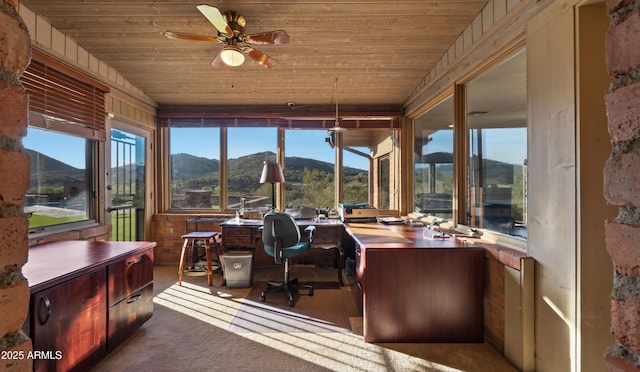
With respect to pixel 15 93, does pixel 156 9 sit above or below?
above

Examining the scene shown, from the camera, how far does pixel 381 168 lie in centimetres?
461

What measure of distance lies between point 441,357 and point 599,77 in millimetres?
1950

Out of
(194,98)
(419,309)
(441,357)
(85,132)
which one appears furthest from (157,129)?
(441,357)

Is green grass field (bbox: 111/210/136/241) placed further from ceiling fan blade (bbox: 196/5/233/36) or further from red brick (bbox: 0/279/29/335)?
red brick (bbox: 0/279/29/335)

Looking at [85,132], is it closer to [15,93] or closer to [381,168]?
[15,93]

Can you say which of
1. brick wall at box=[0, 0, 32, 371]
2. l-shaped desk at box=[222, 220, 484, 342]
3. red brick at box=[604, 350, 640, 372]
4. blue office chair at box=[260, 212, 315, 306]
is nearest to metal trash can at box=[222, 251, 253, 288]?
blue office chair at box=[260, 212, 315, 306]

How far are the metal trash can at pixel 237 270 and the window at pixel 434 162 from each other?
228 cm

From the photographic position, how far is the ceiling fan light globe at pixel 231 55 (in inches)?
92.1

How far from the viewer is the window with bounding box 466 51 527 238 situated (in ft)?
7.18

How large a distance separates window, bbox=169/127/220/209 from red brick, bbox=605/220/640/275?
443 cm

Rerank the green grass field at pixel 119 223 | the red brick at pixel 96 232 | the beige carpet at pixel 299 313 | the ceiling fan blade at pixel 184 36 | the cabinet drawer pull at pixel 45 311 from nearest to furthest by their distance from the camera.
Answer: the cabinet drawer pull at pixel 45 311 → the ceiling fan blade at pixel 184 36 → the beige carpet at pixel 299 313 → the green grass field at pixel 119 223 → the red brick at pixel 96 232

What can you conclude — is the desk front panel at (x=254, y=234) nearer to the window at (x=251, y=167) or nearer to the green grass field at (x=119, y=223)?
the window at (x=251, y=167)

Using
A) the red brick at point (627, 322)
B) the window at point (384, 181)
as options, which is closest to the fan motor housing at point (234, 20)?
the red brick at point (627, 322)

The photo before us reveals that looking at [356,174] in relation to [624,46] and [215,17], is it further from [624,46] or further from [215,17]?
[624,46]
